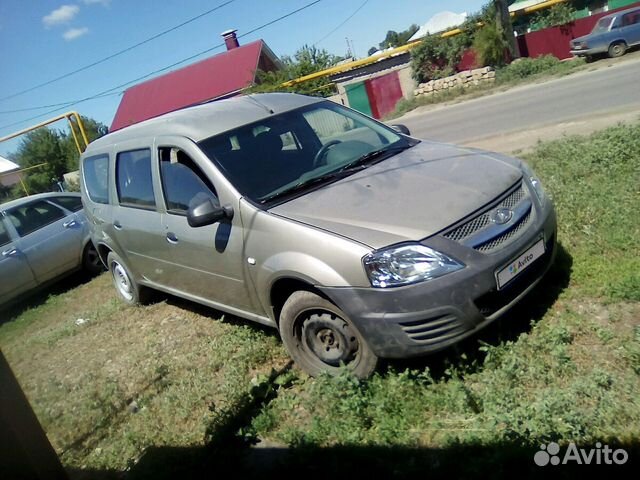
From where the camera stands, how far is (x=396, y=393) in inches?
122

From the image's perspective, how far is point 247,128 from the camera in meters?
4.35

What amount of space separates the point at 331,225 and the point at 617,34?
22.2m

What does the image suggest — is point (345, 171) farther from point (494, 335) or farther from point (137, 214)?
point (137, 214)

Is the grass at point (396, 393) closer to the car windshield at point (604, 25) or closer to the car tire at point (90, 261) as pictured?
the car tire at point (90, 261)

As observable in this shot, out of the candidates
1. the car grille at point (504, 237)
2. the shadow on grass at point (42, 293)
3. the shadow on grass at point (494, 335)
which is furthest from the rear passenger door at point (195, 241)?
the shadow on grass at point (42, 293)

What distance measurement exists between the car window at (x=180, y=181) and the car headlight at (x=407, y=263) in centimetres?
153

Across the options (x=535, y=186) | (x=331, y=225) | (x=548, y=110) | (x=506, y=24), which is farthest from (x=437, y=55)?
(x=331, y=225)

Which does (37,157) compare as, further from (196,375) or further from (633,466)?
(633,466)

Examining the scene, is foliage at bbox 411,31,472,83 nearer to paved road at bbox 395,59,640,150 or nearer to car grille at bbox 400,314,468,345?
paved road at bbox 395,59,640,150

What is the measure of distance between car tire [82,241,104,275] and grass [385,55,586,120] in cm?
1797

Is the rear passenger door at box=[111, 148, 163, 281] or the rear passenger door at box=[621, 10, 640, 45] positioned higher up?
the rear passenger door at box=[111, 148, 163, 281]

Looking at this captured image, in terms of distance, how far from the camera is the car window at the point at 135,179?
4793 mm

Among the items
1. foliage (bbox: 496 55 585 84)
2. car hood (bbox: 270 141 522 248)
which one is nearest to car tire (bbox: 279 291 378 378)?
car hood (bbox: 270 141 522 248)

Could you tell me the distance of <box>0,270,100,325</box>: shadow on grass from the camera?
8273 mm
